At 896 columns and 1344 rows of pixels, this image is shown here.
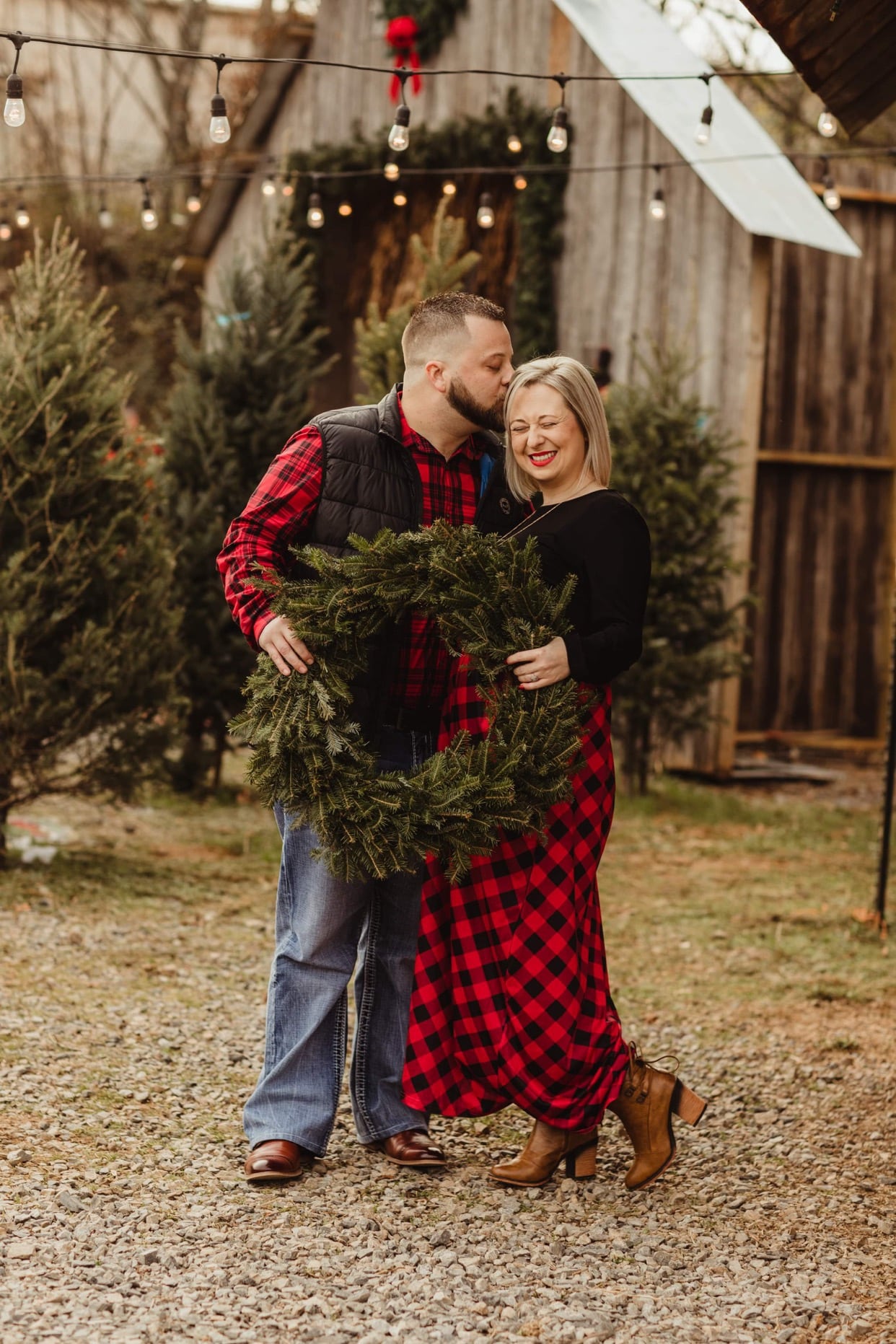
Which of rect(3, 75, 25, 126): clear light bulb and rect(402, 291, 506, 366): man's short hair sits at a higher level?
rect(3, 75, 25, 126): clear light bulb

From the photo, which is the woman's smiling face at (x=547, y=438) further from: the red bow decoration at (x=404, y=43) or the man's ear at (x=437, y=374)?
the red bow decoration at (x=404, y=43)

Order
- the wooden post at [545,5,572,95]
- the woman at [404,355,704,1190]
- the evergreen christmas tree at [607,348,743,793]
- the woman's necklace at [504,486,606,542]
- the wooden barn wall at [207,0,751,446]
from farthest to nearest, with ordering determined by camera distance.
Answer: the wooden post at [545,5,572,95] → the wooden barn wall at [207,0,751,446] → the evergreen christmas tree at [607,348,743,793] → the woman's necklace at [504,486,606,542] → the woman at [404,355,704,1190]

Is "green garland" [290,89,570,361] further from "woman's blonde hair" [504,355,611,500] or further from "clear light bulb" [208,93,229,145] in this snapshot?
"woman's blonde hair" [504,355,611,500]

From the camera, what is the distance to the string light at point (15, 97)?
4020 millimetres

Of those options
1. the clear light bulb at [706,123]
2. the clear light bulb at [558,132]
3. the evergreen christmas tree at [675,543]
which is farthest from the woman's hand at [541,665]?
the evergreen christmas tree at [675,543]

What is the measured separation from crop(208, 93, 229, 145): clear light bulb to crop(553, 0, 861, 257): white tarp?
5.35 meters

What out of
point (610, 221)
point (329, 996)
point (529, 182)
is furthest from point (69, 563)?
point (529, 182)

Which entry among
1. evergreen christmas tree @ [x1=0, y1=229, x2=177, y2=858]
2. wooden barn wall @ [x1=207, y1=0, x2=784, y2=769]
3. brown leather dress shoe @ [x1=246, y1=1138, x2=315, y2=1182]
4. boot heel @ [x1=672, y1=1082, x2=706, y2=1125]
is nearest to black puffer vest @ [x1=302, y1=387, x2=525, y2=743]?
brown leather dress shoe @ [x1=246, y1=1138, x2=315, y2=1182]

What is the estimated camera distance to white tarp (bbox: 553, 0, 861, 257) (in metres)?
9.52

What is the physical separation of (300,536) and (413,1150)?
1.64m

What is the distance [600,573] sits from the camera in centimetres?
346

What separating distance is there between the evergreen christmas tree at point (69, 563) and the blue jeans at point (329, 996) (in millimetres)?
3107

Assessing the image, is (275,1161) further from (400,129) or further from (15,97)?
(400,129)

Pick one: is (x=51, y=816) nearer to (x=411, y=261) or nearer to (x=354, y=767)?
(x=354, y=767)
